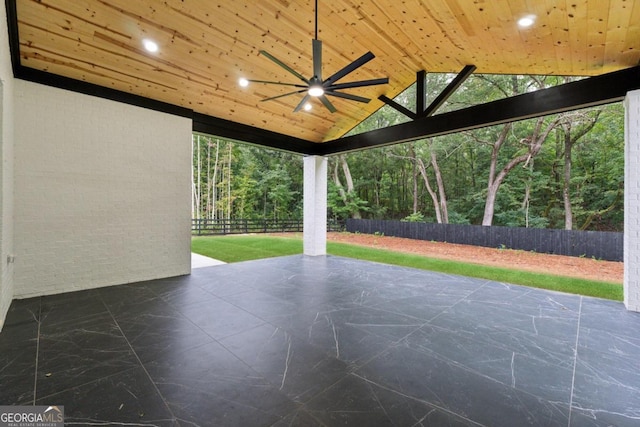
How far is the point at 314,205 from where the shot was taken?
728 centimetres

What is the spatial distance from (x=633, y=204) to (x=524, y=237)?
5.71 m

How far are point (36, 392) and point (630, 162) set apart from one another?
21.1ft

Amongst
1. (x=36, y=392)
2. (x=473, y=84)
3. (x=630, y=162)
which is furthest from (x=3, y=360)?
(x=473, y=84)

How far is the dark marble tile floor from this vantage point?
1.69 m

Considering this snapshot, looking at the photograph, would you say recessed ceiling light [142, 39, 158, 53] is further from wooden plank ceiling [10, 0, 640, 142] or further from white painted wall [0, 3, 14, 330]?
white painted wall [0, 3, 14, 330]

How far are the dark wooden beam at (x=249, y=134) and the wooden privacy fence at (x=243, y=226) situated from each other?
7.44m

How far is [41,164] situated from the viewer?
369cm

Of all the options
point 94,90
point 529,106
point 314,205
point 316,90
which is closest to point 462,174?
point 314,205

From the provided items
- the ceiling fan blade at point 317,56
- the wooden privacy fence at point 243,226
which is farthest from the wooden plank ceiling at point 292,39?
the wooden privacy fence at point 243,226

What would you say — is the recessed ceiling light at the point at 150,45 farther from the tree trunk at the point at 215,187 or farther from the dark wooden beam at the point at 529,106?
the tree trunk at the point at 215,187

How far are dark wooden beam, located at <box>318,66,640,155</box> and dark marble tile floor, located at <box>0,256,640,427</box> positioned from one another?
2.71 m

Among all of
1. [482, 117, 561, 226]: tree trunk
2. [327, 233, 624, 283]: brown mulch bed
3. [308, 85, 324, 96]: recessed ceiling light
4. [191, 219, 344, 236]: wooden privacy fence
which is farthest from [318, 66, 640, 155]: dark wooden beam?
[191, 219, 344, 236]: wooden privacy fence

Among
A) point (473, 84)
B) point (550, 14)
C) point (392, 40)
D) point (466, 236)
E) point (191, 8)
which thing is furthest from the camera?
point (473, 84)

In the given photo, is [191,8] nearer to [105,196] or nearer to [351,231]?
[105,196]
